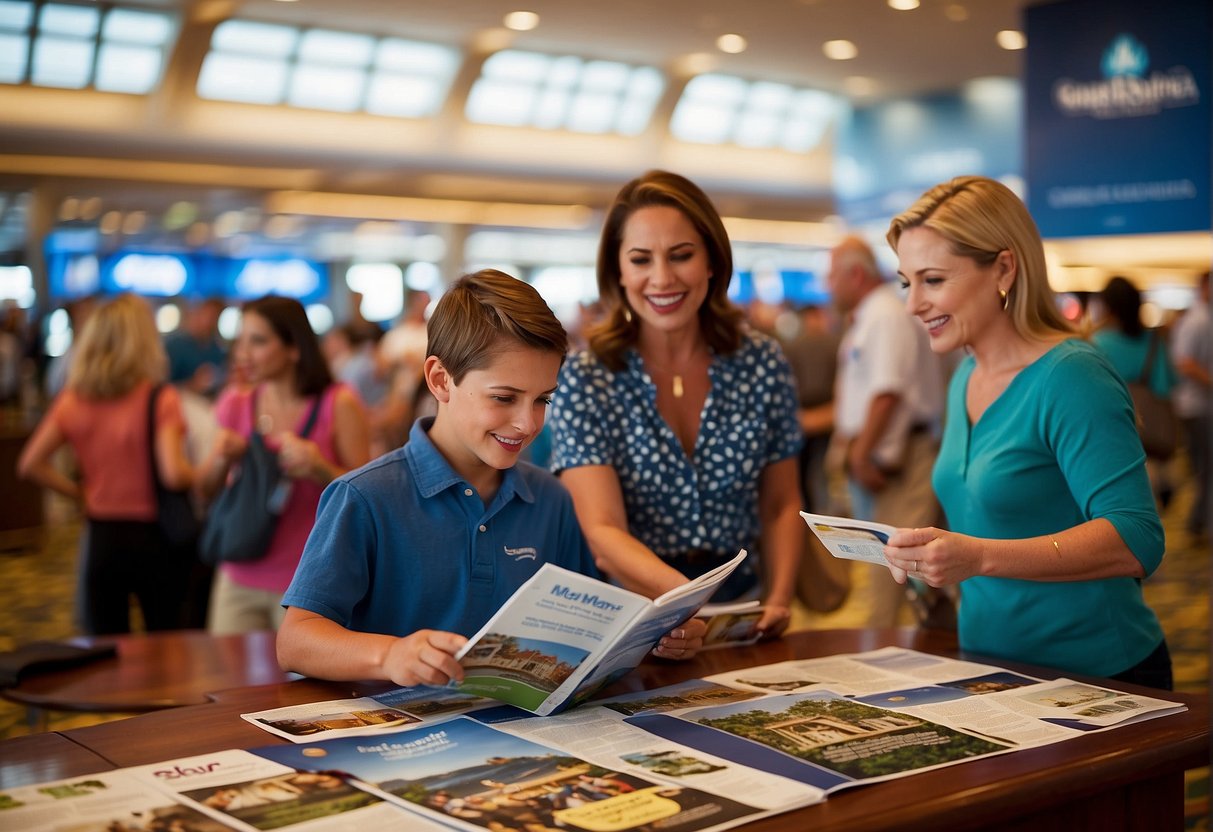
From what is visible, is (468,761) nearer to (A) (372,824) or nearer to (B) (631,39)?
(A) (372,824)

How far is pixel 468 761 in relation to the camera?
153 cm

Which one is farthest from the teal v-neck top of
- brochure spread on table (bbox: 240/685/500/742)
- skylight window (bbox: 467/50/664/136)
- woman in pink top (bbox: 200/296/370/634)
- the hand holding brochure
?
skylight window (bbox: 467/50/664/136)

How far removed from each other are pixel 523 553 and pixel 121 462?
9.13 ft

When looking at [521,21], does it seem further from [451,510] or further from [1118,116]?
[451,510]

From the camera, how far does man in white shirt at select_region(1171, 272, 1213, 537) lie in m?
8.60

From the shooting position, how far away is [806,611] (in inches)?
195

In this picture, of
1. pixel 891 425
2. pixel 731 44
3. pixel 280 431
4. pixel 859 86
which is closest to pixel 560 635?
pixel 280 431

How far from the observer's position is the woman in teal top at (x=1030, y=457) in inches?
78.8

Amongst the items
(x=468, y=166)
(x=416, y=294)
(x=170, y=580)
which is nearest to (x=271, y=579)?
(x=170, y=580)

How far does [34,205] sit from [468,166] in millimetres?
5797

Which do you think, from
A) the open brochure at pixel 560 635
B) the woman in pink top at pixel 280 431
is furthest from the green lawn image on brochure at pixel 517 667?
the woman in pink top at pixel 280 431

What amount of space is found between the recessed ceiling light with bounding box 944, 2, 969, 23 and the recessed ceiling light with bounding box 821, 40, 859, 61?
1.74 m

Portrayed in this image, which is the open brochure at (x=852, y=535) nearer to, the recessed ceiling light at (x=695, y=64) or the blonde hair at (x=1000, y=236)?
the blonde hair at (x=1000, y=236)

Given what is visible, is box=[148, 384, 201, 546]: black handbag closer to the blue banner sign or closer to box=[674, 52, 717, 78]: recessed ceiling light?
the blue banner sign
